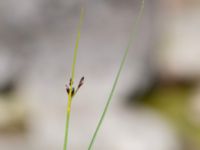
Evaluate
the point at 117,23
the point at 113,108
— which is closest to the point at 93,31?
the point at 117,23

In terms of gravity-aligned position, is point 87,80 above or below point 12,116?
above

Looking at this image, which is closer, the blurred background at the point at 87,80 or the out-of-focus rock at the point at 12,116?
the blurred background at the point at 87,80

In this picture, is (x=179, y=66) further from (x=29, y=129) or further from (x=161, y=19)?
(x=29, y=129)

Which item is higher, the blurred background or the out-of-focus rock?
the blurred background

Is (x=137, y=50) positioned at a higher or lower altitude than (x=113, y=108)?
higher

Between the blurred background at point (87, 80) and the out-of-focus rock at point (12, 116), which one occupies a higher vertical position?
the blurred background at point (87, 80)

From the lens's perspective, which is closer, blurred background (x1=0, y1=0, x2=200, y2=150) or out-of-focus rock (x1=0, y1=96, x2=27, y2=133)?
blurred background (x1=0, y1=0, x2=200, y2=150)

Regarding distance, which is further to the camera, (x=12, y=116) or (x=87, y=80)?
(x=12, y=116)

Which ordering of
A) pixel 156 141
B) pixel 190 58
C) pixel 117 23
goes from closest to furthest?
pixel 156 141
pixel 117 23
pixel 190 58
